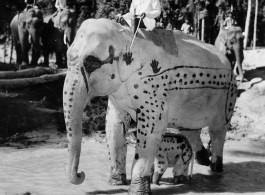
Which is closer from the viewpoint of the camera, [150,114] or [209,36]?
[150,114]

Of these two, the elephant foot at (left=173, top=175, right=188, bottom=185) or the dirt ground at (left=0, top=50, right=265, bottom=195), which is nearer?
the dirt ground at (left=0, top=50, right=265, bottom=195)

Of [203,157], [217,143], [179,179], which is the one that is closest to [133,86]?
[179,179]

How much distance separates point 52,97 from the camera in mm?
12438

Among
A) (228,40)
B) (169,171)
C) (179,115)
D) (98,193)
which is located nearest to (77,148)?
(98,193)

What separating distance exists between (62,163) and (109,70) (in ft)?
7.83

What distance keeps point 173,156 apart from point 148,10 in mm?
1731

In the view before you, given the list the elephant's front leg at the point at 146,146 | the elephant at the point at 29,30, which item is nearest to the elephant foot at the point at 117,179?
the elephant's front leg at the point at 146,146

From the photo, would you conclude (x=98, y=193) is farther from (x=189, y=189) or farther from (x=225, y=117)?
(x=225, y=117)

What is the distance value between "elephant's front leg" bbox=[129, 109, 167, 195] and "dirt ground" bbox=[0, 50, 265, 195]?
45cm

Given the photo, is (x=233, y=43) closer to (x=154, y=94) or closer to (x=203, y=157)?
(x=203, y=157)

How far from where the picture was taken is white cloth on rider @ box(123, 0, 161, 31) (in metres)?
4.92

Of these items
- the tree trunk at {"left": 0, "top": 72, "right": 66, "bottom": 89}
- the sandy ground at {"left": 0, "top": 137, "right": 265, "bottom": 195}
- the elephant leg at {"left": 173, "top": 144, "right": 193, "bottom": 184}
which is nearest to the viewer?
the sandy ground at {"left": 0, "top": 137, "right": 265, "bottom": 195}

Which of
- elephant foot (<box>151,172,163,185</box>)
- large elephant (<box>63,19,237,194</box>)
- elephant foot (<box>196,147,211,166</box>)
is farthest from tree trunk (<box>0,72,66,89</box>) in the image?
Result: elephant foot (<box>151,172,163,185</box>)

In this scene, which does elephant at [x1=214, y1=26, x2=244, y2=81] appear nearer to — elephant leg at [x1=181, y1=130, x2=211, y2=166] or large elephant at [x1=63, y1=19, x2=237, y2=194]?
elephant leg at [x1=181, y1=130, x2=211, y2=166]
